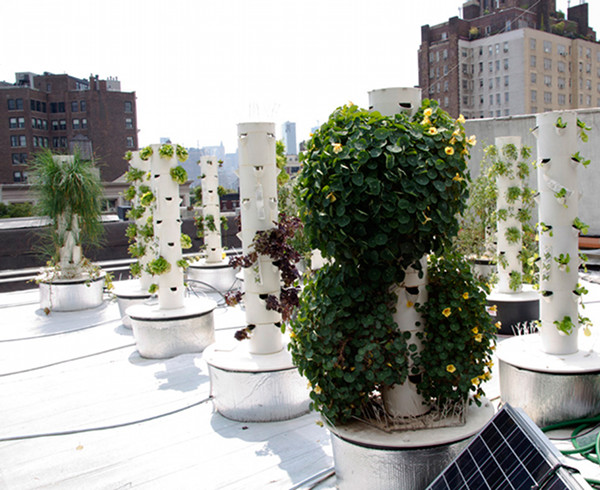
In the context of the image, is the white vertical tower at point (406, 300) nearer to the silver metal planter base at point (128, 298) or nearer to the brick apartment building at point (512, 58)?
the silver metal planter base at point (128, 298)

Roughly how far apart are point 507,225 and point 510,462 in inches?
185

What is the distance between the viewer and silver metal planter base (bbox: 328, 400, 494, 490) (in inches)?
92.8

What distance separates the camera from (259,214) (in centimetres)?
402

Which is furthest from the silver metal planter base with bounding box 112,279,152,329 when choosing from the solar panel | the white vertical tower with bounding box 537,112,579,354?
the solar panel

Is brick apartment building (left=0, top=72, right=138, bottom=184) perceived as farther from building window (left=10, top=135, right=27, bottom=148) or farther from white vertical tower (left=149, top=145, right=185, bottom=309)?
white vertical tower (left=149, top=145, right=185, bottom=309)

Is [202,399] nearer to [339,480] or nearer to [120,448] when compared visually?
[120,448]

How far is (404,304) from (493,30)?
57.6 metres

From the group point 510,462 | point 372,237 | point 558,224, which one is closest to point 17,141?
point 558,224

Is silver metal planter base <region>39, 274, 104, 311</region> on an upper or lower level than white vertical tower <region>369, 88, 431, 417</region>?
lower

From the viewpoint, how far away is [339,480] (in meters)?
2.63

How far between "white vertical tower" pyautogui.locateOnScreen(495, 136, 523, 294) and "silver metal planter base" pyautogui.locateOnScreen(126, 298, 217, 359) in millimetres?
3247

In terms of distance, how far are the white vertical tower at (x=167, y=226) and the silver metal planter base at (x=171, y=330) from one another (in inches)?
6.4

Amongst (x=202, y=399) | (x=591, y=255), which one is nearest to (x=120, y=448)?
(x=202, y=399)

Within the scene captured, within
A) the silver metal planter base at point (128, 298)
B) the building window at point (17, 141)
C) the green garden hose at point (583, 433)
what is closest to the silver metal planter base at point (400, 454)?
the green garden hose at point (583, 433)
